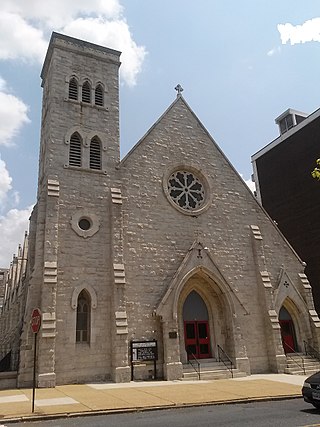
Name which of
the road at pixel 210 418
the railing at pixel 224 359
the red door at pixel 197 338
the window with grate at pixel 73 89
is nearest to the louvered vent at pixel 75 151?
the window with grate at pixel 73 89

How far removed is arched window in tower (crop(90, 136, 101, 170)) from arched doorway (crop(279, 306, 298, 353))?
14.3 m

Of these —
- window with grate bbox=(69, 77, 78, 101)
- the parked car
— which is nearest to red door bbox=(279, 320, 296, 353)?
the parked car

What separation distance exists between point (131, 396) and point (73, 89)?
57.1ft

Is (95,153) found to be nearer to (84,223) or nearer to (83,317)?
(84,223)

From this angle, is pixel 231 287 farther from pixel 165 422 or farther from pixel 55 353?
pixel 165 422

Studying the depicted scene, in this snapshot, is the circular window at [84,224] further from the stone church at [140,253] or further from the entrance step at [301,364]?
the entrance step at [301,364]

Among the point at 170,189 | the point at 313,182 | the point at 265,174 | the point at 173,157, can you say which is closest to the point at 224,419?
the point at 170,189

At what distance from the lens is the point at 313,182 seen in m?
29.5

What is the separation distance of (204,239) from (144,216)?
3.93 metres

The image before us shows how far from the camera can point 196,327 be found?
2045 cm

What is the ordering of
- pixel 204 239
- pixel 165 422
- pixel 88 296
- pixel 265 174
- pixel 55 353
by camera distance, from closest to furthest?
pixel 165 422 → pixel 55 353 → pixel 88 296 → pixel 204 239 → pixel 265 174

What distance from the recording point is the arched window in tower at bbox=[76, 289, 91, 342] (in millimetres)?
17578

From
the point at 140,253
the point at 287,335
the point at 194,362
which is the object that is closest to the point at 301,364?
the point at 287,335

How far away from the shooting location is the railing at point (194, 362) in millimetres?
18364
